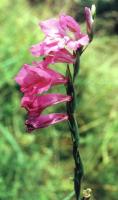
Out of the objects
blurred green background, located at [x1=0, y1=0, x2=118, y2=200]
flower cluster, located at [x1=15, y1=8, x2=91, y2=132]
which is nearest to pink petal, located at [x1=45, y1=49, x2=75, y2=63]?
flower cluster, located at [x1=15, y1=8, x2=91, y2=132]

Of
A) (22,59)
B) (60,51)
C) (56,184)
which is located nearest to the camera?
(60,51)

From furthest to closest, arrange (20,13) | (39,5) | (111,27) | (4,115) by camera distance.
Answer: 1. (111,27)
2. (39,5)
3. (20,13)
4. (4,115)

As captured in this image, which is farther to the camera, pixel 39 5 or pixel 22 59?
pixel 39 5

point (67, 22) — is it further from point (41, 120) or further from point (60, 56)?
point (41, 120)

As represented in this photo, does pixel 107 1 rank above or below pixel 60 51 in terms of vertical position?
below

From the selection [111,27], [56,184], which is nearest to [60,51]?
[56,184]

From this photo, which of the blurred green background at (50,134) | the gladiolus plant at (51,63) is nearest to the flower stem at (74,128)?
the gladiolus plant at (51,63)

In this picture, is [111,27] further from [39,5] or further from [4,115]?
[4,115]

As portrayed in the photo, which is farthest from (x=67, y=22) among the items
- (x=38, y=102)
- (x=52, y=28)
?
(x=38, y=102)
